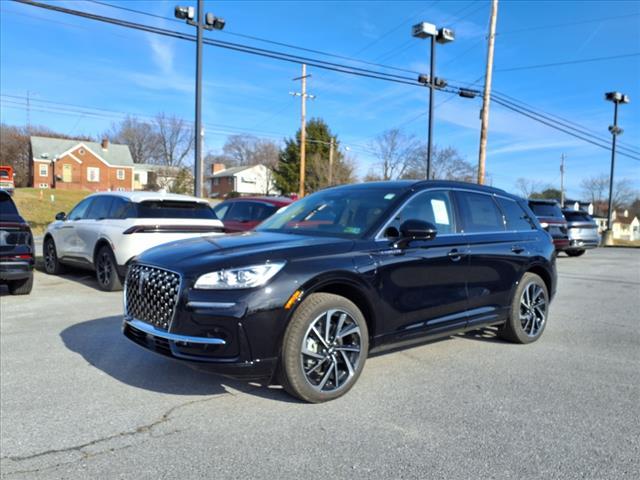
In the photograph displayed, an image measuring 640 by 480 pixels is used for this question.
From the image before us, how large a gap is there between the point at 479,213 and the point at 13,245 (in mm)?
6384

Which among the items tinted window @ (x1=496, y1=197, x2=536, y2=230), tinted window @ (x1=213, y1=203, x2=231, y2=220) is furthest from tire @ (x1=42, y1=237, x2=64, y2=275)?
tinted window @ (x1=496, y1=197, x2=536, y2=230)

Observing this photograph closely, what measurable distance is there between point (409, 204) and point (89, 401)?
3.07 m

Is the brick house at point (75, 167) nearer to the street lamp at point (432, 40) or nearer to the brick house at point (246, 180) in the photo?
the brick house at point (246, 180)

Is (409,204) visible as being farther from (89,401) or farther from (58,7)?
(58,7)

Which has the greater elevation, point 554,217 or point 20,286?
point 554,217

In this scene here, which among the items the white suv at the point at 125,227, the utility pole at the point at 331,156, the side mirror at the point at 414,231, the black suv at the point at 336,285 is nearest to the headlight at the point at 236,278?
the black suv at the point at 336,285

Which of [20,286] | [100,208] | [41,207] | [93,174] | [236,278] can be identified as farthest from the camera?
[93,174]

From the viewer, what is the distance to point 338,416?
12.1 ft

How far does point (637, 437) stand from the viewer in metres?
3.41

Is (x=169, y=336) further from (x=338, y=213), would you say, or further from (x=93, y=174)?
(x=93, y=174)

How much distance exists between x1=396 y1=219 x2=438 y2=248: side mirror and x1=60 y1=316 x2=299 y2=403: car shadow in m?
1.59

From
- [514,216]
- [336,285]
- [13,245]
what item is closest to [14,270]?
[13,245]

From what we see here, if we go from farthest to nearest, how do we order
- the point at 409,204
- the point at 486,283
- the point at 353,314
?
the point at 486,283 → the point at 409,204 → the point at 353,314

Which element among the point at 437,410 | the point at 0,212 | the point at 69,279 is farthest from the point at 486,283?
the point at 69,279
